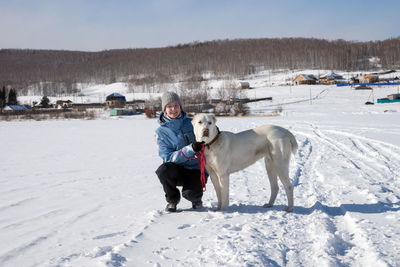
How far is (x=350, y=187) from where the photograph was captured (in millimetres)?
5684

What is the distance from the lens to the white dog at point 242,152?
445 centimetres

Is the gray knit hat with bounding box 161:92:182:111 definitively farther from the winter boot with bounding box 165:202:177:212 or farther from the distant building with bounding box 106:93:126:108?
the distant building with bounding box 106:93:126:108

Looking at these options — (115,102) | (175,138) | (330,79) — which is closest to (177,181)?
(175,138)

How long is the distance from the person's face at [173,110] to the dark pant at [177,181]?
69cm

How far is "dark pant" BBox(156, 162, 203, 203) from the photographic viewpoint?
462 cm

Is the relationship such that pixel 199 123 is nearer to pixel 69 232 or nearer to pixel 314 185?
pixel 69 232

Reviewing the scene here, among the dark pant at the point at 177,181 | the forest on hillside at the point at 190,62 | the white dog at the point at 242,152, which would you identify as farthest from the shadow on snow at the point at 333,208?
the forest on hillside at the point at 190,62

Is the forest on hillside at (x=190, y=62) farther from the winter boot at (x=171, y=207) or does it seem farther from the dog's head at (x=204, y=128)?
the dog's head at (x=204, y=128)

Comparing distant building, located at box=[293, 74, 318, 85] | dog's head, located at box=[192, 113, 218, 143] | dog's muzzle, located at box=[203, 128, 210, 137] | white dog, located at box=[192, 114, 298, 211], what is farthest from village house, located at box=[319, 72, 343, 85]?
dog's muzzle, located at box=[203, 128, 210, 137]

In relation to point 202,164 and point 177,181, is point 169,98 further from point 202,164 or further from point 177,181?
point 177,181

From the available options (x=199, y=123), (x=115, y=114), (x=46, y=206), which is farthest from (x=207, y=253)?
(x=115, y=114)

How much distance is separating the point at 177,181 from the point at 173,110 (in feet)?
3.25

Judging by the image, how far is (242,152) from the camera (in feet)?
15.1

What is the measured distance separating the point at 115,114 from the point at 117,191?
47.7 m
